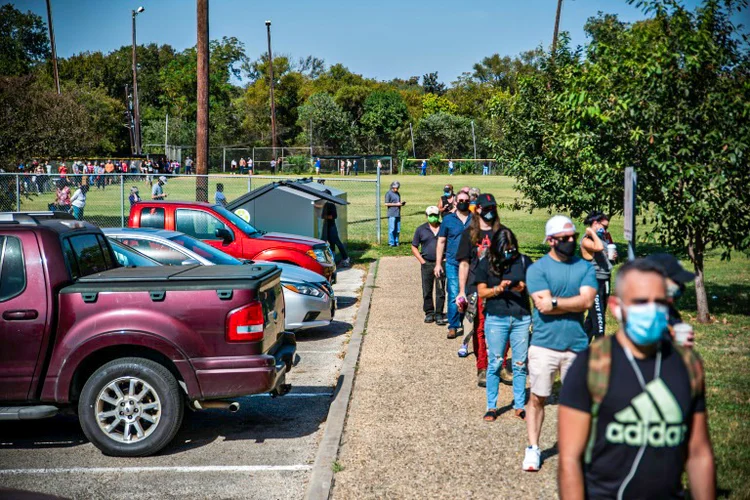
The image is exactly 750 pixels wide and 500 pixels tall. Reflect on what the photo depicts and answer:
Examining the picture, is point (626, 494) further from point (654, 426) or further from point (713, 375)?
point (713, 375)

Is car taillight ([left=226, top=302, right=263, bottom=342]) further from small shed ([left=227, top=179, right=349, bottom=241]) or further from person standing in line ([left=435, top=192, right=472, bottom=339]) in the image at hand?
small shed ([left=227, top=179, right=349, bottom=241])

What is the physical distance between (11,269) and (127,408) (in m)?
1.47

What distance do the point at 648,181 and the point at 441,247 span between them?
3576mm

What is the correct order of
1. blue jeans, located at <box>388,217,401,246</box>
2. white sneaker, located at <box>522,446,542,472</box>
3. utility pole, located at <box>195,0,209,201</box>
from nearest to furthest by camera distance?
white sneaker, located at <box>522,446,542,472</box> → utility pole, located at <box>195,0,209,201</box> → blue jeans, located at <box>388,217,401,246</box>

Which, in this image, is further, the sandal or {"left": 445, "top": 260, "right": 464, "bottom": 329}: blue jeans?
{"left": 445, "top": 260, "right": 464, "bottom": 329}: blue jeans

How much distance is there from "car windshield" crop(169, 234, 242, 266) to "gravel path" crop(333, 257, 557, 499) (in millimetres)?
2211

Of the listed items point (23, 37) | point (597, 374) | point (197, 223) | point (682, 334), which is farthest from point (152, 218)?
point (23, 37)

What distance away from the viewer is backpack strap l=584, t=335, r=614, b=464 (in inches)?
118

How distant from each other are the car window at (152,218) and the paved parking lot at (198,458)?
6.10m

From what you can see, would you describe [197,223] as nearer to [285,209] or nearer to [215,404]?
[285,209]

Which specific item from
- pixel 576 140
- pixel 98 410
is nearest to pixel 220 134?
pixel 576 140

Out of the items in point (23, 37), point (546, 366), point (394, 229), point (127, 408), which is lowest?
point (127, 408)

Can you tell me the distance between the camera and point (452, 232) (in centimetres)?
1073

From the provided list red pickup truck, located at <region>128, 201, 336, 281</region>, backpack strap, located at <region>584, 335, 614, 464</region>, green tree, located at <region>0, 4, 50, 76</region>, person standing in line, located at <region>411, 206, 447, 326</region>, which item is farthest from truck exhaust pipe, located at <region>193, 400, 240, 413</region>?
green tree, located at <region>0, 4, 50, 76</region>
